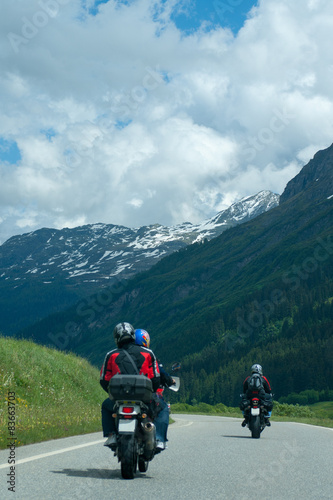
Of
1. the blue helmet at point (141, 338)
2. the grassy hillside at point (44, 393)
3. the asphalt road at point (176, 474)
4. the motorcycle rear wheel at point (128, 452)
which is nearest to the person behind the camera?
the asphalt road at point (176, 474)

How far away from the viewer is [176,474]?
375 inches

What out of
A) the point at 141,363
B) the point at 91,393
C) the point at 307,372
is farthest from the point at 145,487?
the point at 307,372

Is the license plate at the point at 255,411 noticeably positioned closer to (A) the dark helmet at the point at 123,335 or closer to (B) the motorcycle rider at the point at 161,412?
(B) the motorcycle rider at the point at 161,412

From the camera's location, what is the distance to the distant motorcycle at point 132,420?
28.1 ft

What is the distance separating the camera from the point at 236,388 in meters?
190

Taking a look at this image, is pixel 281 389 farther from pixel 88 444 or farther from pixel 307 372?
pixel 88 444

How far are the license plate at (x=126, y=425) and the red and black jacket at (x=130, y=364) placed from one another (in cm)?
81

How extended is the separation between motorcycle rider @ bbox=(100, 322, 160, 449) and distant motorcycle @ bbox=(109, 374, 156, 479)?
0.37 metres

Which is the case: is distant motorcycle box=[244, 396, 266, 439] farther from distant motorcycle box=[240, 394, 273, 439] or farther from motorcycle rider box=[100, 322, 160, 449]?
motorcycle rider box=[100, 322, 160, 449]

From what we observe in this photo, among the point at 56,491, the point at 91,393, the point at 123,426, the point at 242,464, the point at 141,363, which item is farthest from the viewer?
the point at 91,393

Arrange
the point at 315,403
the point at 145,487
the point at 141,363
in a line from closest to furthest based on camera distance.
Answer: the point at 145,487, the point at 141,363, the point at 315,403

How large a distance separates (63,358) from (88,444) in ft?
57.3

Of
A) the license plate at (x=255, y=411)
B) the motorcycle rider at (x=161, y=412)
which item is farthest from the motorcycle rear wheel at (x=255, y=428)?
the motorcycle rider at (x=161, y=412)

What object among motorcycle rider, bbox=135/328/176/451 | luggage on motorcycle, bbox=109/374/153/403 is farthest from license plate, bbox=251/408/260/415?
luggage on motorcycle, bbox=109/374/153/403
